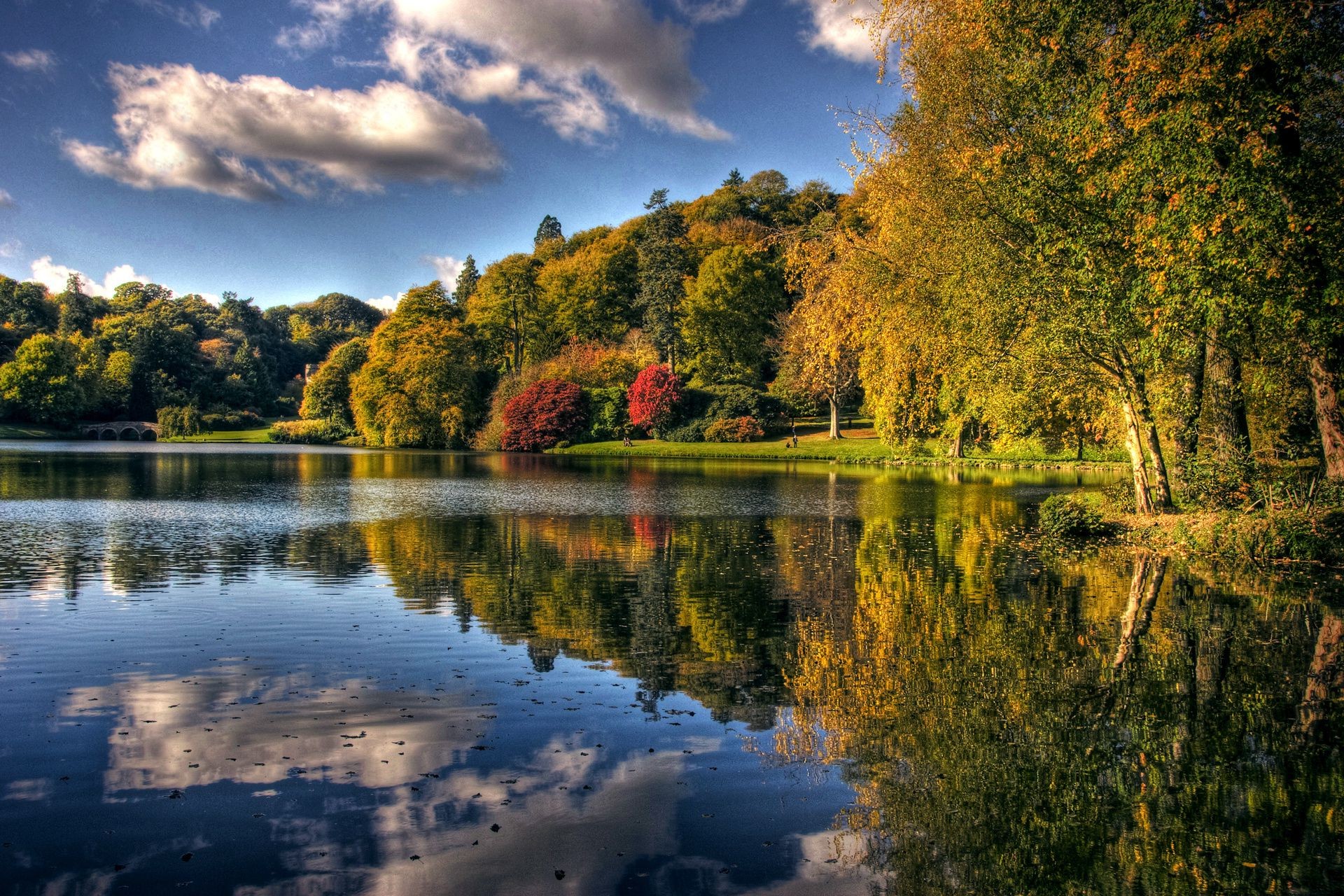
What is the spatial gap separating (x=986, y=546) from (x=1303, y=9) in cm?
1178

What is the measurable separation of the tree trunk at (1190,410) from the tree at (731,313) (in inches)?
2290

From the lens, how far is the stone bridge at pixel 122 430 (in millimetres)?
98250

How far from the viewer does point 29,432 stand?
92750 millimetres

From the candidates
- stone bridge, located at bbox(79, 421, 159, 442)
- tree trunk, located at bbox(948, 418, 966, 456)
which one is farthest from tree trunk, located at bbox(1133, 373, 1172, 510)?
stone bridge, located at bbox(79, 421, 159, 442)

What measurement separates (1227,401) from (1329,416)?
259cm

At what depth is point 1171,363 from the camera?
20641 mm

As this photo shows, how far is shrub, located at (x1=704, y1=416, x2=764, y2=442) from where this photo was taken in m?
70.9

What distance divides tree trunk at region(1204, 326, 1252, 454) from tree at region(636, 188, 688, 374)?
212 feet

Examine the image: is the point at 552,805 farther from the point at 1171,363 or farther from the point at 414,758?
the point at 1171,363

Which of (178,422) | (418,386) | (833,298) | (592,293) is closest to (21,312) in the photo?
(178,422)

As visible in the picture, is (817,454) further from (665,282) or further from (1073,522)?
(1073,522)

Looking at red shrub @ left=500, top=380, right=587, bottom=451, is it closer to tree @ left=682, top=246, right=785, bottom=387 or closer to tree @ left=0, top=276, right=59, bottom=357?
tree @ left=682, top=246, right=785, bottom=387

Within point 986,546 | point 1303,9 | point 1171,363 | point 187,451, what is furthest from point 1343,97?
point 187,451

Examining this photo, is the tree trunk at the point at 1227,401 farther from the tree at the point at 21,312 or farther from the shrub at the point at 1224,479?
the tree at the point at 21,312
